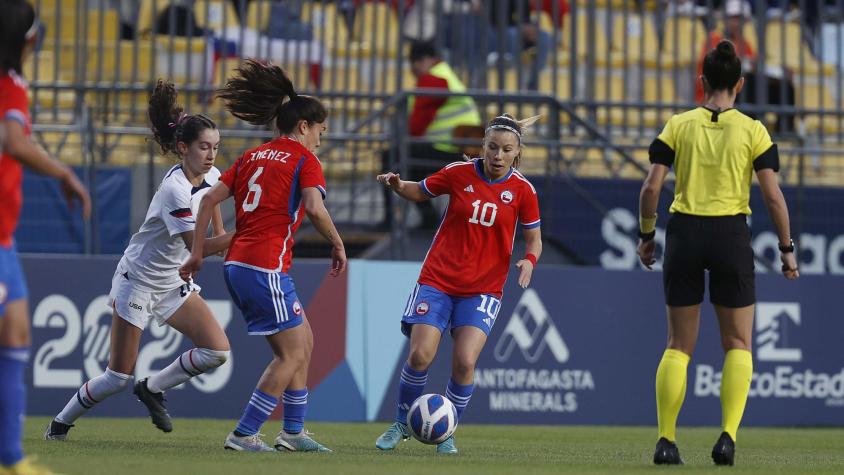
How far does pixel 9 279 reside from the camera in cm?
575

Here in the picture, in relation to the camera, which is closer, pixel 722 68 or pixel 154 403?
pixel 722 68

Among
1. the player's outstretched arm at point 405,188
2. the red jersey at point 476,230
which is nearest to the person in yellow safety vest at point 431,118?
the player's outstretched arm at point 405,188

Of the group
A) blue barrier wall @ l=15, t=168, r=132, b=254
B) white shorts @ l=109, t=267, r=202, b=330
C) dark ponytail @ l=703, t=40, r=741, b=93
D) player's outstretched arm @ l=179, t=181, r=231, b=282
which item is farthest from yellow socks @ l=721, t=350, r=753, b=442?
blue barrier wall @ l=15, t=168, r=132, b=254

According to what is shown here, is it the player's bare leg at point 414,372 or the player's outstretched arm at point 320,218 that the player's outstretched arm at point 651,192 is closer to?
the player's bare leg at point 414,372

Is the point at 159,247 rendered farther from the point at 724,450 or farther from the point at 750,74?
the point at 750,74

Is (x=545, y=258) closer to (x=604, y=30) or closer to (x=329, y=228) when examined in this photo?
(x=604, y=30)

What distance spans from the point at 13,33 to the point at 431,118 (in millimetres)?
8519

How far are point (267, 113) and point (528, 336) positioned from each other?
5048 mm

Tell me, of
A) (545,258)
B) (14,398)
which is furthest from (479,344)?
(545,258)

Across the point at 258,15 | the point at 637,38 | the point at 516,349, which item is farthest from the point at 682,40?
the point at 516,349

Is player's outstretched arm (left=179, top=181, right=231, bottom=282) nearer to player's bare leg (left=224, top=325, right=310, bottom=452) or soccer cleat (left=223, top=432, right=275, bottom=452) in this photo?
player's bare leg (left=224, top=325, right=310, bottom=452)

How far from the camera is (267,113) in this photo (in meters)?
8.48

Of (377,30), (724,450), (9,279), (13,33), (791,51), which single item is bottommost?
(724,450)

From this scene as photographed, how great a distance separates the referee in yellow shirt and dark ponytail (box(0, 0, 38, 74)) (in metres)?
3.37
